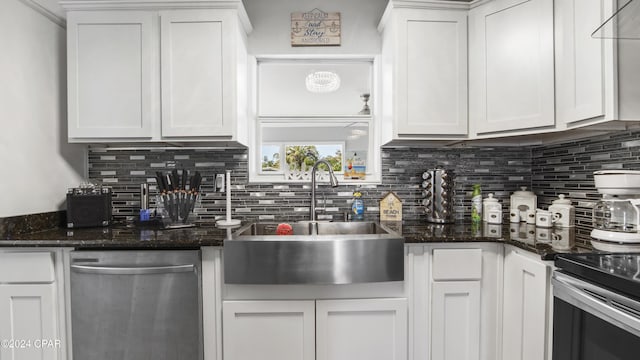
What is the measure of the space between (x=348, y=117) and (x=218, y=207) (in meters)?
1.11

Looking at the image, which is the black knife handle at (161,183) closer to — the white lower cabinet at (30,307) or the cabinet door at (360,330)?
the white lower cabinet at (30,307)

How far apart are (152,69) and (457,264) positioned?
198cm

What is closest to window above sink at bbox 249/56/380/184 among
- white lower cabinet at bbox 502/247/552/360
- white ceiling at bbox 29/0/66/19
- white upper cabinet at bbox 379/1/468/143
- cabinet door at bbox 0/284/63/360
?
white upper cabinet at bbox 379/1/468/143

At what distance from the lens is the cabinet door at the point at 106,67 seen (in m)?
1.83

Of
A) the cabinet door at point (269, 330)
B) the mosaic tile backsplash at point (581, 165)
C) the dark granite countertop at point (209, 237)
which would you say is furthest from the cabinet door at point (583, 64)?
the cabinet door at point (269, 330)

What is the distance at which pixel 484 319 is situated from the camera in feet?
5.24

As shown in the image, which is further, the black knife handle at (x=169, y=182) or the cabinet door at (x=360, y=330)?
the black knife handle at (x=169, y=182)

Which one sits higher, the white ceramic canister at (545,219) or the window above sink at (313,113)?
the window above sink at (313,113)

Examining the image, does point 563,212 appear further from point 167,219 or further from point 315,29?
point 167,219

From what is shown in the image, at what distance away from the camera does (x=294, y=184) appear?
2215 mm

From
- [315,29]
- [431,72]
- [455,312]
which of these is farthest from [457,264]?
[315,29]

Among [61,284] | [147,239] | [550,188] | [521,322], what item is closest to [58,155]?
[61,284]

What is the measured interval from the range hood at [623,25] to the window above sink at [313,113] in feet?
4.17

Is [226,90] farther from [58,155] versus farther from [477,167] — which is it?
[477,167]
